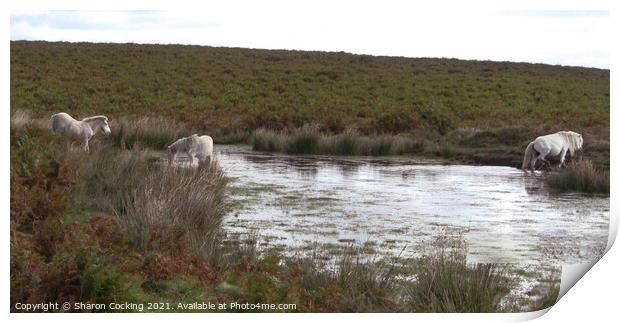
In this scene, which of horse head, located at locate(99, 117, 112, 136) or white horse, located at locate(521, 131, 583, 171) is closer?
white horse, located at locate(521, 131, 583, 171)

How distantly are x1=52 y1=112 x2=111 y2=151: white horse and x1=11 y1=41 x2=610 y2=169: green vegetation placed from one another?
0.74 feet

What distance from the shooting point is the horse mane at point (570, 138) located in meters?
12.0

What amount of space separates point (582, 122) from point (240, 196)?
15.1 feet

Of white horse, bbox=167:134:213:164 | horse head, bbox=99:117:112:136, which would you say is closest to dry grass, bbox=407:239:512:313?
white horse, bbox=167:134:213:164

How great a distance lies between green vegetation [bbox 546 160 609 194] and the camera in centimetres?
1148

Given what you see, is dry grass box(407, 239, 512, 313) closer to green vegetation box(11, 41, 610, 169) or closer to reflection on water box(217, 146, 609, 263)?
reflection on water box(217, 146, 609, 263)

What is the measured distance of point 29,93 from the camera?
34.2ft

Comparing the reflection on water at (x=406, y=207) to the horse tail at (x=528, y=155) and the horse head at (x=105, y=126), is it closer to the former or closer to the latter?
the horse tail at (x=528, y=155)

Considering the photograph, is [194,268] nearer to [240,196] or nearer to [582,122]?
[240,196]

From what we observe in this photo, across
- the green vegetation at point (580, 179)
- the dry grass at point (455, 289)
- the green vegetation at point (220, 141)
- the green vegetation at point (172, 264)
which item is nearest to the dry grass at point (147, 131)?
the green vegetation at point (220, 141)

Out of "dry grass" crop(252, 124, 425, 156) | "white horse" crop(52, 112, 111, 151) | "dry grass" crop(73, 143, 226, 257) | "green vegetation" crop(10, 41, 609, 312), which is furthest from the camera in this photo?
"dry grass" crop(252, 124, 425, 156)

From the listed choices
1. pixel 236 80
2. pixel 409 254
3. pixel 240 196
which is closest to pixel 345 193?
pixel 240 196

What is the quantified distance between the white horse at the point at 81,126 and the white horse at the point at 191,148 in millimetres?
985

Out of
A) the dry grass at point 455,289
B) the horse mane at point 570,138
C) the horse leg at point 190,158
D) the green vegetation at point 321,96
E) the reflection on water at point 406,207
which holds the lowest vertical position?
the dry grass at point 455,289
